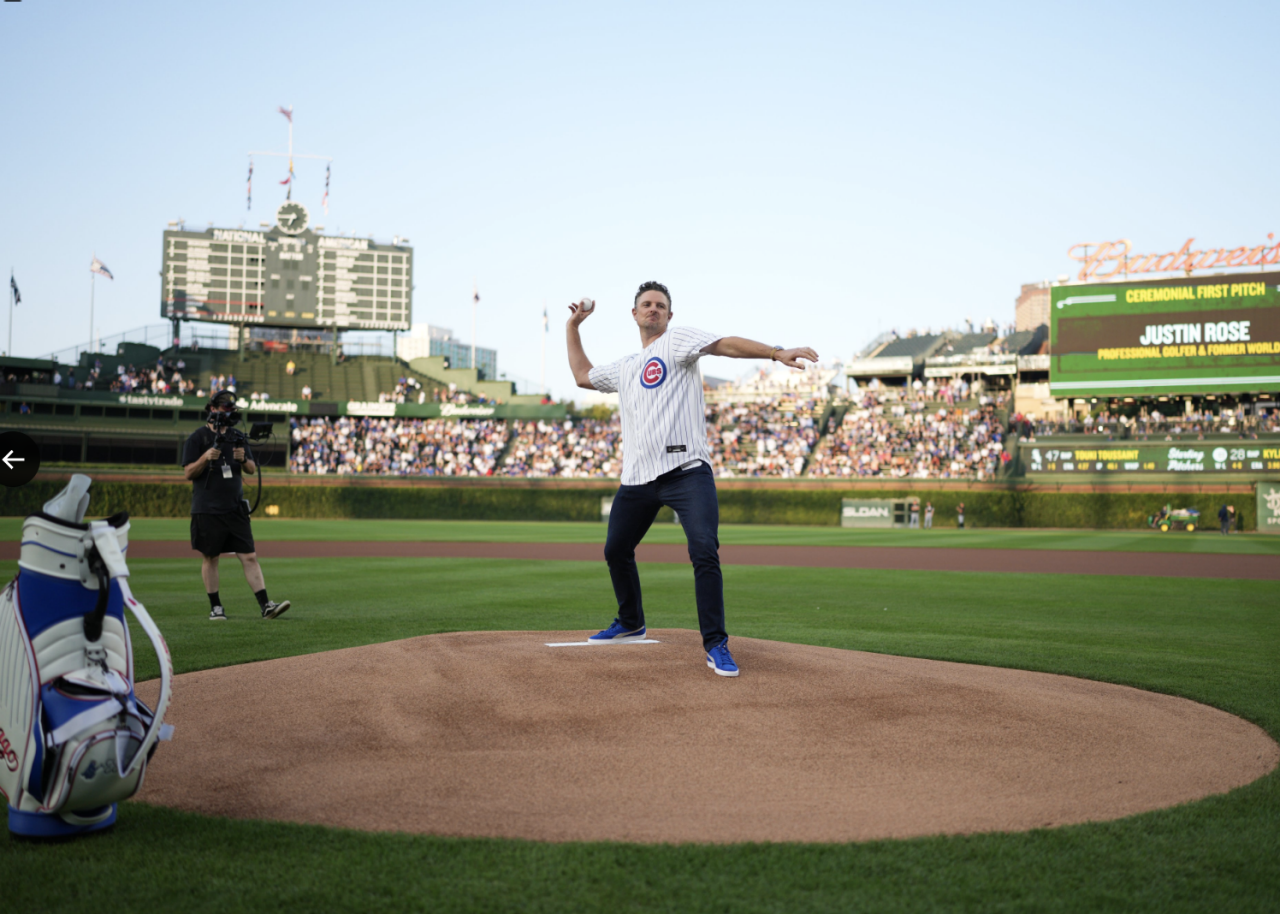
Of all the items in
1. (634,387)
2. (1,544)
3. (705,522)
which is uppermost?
(634,387)

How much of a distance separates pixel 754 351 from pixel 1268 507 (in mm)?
37434

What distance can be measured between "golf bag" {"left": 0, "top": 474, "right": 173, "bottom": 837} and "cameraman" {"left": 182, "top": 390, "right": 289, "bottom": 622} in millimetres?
5614

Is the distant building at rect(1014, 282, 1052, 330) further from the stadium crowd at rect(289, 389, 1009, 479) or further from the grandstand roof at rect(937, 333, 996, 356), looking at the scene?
the stadium crowd at rect(289, 389, 1009, 479)

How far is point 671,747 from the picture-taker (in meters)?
3.80

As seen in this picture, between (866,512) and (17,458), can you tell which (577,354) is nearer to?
(17,458)

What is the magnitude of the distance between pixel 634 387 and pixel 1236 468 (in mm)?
37880

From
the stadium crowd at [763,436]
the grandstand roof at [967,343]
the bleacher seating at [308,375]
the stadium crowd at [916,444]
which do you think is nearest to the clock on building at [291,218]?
the bleacher seating at [308,375]

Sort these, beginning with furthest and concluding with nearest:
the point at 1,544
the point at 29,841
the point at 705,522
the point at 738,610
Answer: the point at 1,544, the point at 738,610, the point at 705,522, the point at 29,841

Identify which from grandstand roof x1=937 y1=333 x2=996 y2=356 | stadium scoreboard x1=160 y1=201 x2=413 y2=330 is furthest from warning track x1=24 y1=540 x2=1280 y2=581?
grandstand roof x1=937 y1=333 x2=996 y2=356

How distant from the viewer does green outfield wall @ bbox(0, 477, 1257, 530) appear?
119 feet

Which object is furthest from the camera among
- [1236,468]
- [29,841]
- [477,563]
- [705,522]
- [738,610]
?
[1236,468]

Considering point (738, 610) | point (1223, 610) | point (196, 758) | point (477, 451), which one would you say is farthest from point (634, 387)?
point (477, 451)

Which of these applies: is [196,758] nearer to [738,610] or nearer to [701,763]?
[701,763]

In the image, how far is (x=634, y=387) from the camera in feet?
18.2
